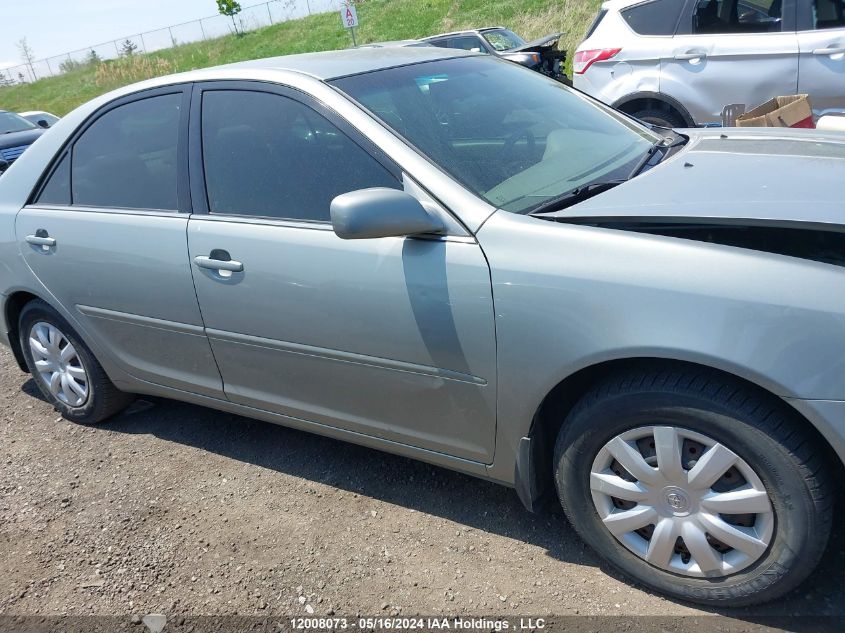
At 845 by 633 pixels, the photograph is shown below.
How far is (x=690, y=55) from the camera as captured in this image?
636cm

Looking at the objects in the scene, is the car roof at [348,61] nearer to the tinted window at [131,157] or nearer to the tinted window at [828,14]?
the tinted window at [131,157]

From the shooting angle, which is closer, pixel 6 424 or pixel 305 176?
pixel 305 176

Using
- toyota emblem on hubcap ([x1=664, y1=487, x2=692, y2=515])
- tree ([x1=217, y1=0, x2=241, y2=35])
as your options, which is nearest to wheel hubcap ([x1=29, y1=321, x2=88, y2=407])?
toyota emblem on hubcap ([x1=664, y1=487, x2=692, y2=515])

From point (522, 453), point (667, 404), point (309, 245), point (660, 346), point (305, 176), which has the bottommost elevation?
point (522, 453)

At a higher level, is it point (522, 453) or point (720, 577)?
point (522, 453)

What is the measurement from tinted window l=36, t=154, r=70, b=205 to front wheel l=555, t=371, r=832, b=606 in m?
2.56

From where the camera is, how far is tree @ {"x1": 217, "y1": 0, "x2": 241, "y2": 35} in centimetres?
3938

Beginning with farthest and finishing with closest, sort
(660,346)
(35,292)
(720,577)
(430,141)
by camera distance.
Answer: (35,292), (430,141), (720,577), (660,346)

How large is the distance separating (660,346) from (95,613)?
2084 mm

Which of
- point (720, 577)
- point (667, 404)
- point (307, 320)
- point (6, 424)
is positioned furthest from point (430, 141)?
point (6, 424)

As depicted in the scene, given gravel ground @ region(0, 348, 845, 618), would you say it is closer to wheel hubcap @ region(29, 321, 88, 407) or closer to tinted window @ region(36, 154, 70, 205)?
wheel hubcap @ region(29, 321, 88, 407)

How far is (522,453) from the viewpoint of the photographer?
92.9 inches

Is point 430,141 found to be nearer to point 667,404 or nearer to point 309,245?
point 309,245

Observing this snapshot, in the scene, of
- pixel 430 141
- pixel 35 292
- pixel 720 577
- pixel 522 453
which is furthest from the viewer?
pixel 35 292
